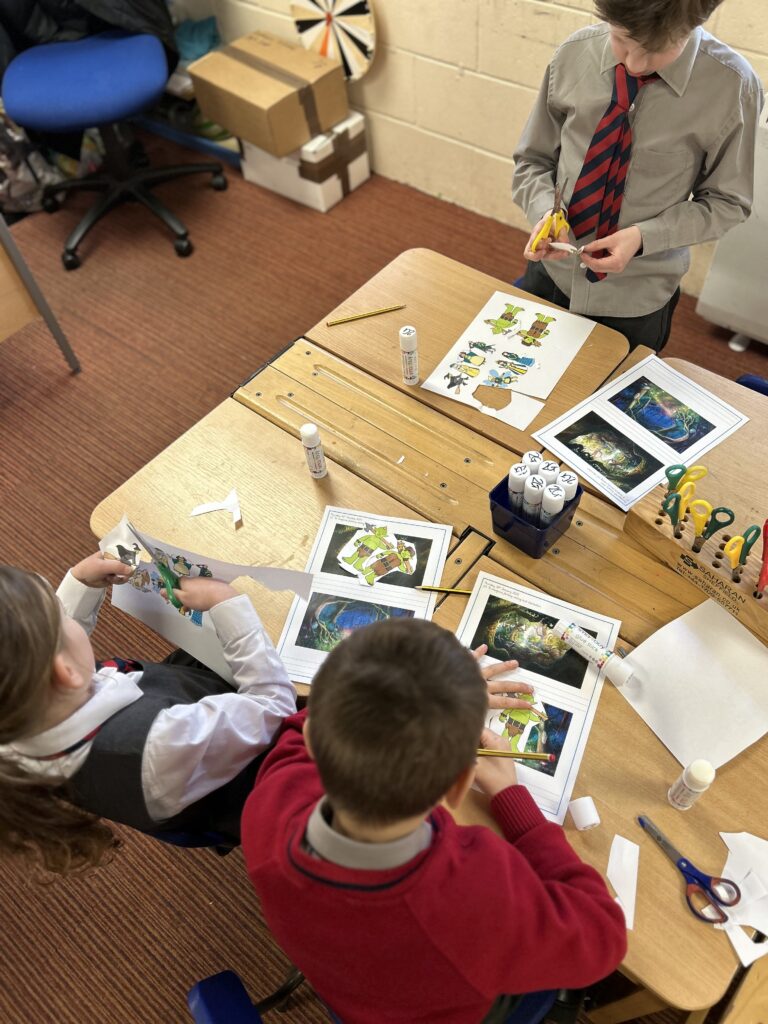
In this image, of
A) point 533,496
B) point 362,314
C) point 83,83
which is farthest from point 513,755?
point 83,83

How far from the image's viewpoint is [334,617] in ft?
4.17

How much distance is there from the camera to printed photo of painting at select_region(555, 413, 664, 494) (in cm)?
140

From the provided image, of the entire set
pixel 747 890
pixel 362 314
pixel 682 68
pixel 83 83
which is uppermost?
pixel 83 83

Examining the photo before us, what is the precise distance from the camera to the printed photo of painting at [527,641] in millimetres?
1182

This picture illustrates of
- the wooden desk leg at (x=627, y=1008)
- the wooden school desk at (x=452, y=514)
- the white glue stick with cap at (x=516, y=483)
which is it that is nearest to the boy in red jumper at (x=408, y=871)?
the wooden school desk at (x=452, y=514)

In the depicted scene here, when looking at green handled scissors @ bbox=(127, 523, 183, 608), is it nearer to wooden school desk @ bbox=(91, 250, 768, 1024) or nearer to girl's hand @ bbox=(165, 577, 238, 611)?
girl's hand @ bbox=(165, 577, 238, 611)

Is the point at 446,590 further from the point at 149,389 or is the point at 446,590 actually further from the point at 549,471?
the point at 149,389

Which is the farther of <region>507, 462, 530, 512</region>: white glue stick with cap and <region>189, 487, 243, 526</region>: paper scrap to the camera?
<region>189, 487, 243, 526</region>: paper scrap

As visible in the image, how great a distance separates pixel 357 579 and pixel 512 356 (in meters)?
0.64

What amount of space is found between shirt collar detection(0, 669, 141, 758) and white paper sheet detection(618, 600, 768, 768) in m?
0.77

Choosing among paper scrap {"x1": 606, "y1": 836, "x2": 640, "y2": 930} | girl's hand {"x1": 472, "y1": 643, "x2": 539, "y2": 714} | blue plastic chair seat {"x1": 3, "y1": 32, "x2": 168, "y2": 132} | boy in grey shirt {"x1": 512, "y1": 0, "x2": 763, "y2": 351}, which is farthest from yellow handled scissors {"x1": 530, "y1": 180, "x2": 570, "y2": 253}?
blue plastic chair seat {"x1": 3, "y1": 32, "x2": 168, "y2": 132}

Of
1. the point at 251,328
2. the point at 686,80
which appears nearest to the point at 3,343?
the point at 251,328

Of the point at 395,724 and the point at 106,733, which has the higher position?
the point at 395,724

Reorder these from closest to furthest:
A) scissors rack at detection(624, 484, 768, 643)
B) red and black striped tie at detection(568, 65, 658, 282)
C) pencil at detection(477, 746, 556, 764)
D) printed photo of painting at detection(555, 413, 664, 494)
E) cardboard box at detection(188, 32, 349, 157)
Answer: pencil at detection(477, 746, 556, 764), scissors rack at detection(624, 484, 768, 643), printed photo of painting at detection(555, 413, 664, 494), red and black striped tie at detection(568, 65, 658, 282), cardboard box at detection(188, 32, 349, 157)
